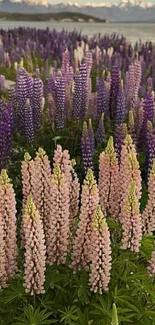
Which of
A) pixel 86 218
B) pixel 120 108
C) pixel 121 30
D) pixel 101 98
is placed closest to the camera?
pixel 86 218

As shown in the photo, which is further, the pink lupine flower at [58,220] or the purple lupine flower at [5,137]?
the purple lupine flower at [5,137]

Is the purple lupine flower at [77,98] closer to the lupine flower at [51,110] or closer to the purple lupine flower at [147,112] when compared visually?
the lupine flower at [51,110]

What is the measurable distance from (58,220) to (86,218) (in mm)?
210

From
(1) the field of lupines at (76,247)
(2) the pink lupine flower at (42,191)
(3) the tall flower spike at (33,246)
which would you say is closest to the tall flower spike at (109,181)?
(1) the field of lupines at (76,247)

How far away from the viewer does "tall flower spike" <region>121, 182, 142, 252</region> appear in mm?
4005

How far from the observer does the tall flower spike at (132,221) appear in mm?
4005

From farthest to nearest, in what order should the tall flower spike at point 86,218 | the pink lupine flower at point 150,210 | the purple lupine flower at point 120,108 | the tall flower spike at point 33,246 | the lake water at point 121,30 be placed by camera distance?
the lake water at point 121,30 → the purple lupine flower at point 120,108 → the pink lupine flower at point 150,210 → the tall flower spike at point 86,218 → the tall flower spike at point 33,246

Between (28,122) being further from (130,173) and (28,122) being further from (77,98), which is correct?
(130,173)

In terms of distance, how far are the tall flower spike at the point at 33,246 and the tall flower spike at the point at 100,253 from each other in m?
0.36

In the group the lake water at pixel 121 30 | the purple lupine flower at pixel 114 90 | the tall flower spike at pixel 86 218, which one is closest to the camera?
the tall flower spike at pixel 86 218

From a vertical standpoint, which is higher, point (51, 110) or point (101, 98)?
point (101, 98)

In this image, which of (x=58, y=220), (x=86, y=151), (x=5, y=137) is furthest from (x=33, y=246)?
(x=5, y=137)

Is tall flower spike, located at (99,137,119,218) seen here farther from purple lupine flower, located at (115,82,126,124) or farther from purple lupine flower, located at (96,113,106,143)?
Answer: purple lupine flower, located at (115,82,126,124)

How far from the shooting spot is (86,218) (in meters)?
4.01
